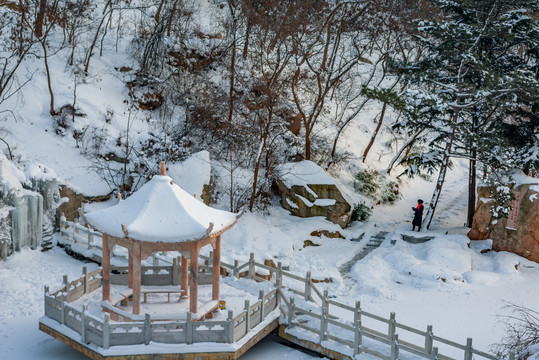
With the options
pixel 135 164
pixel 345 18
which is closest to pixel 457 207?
pixel 345 18

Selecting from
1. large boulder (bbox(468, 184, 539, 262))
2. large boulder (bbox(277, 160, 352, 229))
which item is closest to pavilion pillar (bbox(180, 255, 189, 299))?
large boulder (bbox(277, 160, 352, 229))

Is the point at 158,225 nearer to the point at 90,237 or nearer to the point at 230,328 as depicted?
the point at 230,328

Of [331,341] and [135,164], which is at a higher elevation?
[135,164]

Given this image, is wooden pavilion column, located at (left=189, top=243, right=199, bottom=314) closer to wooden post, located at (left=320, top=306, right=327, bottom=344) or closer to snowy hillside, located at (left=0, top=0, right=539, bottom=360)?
snowy hillside, located at (left=0, top=0, right=539, bottom=360)

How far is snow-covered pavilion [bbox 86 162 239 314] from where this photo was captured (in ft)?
36.1

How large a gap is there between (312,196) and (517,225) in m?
8.29

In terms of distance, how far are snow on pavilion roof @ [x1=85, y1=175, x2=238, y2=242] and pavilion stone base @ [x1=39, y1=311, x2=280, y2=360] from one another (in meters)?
2.29

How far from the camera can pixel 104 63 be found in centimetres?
2734

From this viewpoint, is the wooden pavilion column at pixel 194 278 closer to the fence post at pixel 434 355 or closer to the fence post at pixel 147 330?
the fence post at pixel 147 330

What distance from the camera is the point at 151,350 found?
1090 centimetres

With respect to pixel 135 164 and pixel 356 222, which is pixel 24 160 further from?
pixel 356 222

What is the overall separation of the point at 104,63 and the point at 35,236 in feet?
42.0

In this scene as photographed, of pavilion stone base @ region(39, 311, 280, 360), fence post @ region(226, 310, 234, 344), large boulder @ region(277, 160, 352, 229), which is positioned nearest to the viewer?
pavilion stone base @ region(39, 311, 280, 360)

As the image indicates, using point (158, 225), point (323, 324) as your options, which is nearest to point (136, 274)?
point (158, 225)
